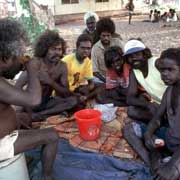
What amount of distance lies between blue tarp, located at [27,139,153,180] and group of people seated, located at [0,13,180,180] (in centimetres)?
12

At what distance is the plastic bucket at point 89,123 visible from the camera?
2463 millimetres

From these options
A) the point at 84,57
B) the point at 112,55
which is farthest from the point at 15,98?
the point at 84,57

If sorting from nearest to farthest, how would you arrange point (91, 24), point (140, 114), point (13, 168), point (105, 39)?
point (13, 168), point (140, 114), point (105, 39), point (91, 24)

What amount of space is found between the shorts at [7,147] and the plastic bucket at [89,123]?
74 centimetres

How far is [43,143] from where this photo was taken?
1.98 metres

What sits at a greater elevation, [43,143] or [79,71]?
[79,71]

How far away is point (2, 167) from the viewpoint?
181 centimetres

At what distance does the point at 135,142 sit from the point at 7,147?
1.09 meters

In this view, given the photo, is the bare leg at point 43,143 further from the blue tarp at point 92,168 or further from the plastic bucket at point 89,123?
the plastic bucket at point 89,123

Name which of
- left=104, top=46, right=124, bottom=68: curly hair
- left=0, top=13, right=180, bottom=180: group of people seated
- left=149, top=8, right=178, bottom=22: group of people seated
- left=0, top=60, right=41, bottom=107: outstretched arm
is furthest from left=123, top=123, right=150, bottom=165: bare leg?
left=149, top=8, right=178, bottom=22: group of people seated

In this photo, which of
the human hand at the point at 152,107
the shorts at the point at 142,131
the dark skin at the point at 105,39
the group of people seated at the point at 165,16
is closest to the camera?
the shorts at the point at 142,131

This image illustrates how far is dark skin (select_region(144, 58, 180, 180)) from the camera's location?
74.6 inches

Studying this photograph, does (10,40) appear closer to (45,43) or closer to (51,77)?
(45,43)

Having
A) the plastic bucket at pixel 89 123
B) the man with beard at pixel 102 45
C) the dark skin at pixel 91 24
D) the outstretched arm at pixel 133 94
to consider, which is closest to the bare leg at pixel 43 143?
the plastic bucket at pixel 89 123
